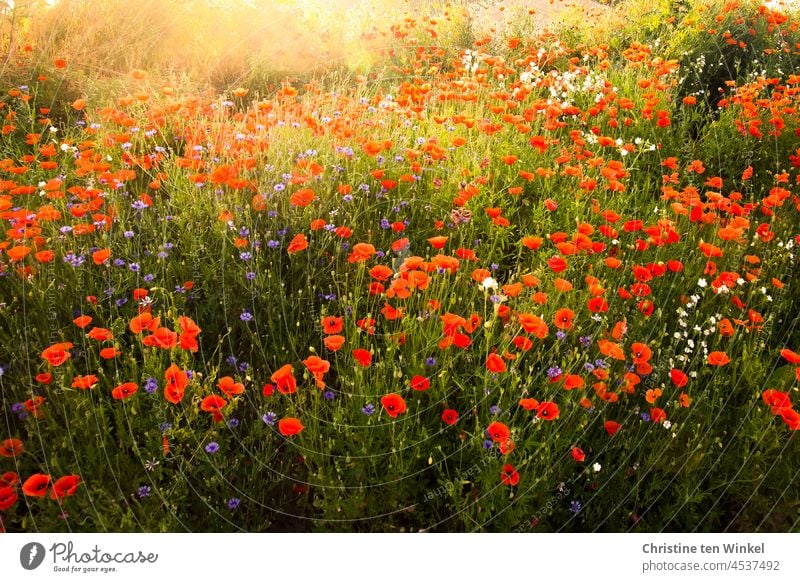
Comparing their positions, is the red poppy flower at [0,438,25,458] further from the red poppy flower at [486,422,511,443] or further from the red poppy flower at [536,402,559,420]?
the red poppy flower at [536,402,559,420]

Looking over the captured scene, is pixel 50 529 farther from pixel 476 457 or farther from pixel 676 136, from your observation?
pixel 676 136

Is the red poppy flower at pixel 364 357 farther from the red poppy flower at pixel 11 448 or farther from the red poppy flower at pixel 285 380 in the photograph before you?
the red poppy flower at pixel 11 448

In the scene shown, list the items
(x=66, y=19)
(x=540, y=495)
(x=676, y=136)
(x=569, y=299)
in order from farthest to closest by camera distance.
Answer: (x=66, y=19) → (x=676, y=136) → (x=569, y=299) → (x=540, y=495)

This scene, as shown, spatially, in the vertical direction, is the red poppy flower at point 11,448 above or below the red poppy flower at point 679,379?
Result: below

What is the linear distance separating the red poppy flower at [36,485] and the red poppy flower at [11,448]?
14 cm

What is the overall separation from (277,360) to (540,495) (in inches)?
38.3

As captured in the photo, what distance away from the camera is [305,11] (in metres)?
7.41

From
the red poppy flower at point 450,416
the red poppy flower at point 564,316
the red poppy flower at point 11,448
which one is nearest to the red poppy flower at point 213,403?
the red poppy flower at point 11,448

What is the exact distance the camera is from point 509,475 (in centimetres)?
158

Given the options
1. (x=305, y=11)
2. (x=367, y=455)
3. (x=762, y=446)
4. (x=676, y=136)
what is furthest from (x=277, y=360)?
(x=305, y=11)

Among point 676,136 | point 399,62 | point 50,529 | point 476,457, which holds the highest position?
point 399,62

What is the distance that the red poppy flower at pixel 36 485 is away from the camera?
1440 millimetres
